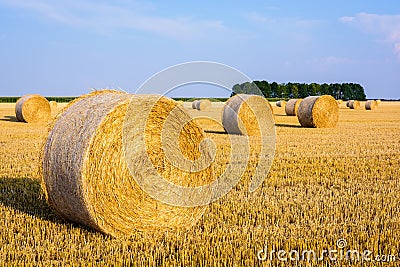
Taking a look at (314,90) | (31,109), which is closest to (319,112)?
(31,109)

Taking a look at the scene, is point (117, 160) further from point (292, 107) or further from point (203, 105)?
point (203, 105)

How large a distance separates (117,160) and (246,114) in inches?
451

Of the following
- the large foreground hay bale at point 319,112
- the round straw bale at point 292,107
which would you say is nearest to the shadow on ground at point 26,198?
the large foreground hay bale at point 319,112

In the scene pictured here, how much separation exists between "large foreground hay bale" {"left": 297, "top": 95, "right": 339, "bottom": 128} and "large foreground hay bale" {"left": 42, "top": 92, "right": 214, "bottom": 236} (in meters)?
14.1

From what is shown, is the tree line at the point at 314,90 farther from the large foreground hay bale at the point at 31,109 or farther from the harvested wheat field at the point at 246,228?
the harvested wheat field at the point at 246,228

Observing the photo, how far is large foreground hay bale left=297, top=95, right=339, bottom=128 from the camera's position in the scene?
19031mm

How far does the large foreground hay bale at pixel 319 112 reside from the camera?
19031 mm

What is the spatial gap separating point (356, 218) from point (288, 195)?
4.05 ft

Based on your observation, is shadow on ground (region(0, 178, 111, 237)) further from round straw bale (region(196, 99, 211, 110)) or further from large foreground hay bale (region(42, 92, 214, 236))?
round straw bale (region(196, 99, 211, 110))

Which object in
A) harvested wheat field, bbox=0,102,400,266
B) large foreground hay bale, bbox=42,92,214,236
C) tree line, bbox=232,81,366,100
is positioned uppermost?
tree line, bbox=232,81,366,100

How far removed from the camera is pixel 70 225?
5148 millimetres

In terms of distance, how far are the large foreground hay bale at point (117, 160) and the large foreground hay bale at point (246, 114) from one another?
1036 centimetres

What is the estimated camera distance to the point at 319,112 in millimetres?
19219

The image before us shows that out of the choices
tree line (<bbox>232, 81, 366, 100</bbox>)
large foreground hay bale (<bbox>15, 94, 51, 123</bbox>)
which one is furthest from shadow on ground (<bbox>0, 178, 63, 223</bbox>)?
tree line (<bbox>232, 81, 366, 100</bbox>)
